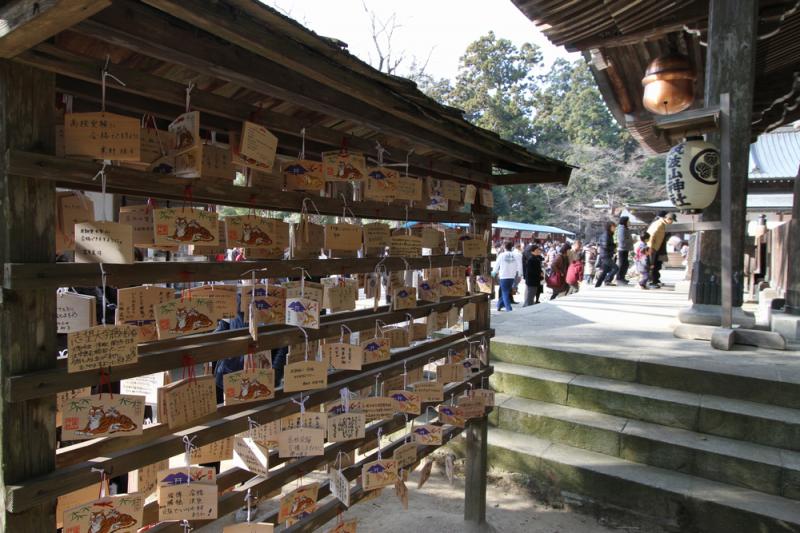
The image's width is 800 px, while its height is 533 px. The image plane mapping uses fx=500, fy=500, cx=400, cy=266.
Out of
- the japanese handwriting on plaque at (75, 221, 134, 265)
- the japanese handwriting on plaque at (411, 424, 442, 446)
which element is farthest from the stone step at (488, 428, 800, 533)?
the japanese handwriting on plaque at (75, 221, 134, 265)

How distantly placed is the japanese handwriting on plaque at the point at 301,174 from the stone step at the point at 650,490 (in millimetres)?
3121

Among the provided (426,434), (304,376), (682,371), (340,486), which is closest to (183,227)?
(304,376)

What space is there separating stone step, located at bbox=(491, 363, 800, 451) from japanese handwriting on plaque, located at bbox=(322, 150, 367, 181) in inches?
126

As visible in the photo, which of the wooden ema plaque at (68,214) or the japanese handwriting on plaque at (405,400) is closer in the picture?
the wooden ema plaque at (68,214)

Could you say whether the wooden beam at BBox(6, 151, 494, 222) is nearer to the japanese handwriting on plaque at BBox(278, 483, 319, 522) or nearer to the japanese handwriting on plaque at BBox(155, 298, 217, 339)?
the japanese handwriting on plaque at BBox(155, 298, 217, 339)

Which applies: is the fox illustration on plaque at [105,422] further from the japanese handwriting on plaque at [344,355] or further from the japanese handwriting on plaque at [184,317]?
the japanese handwriting on plaque at [344,355]

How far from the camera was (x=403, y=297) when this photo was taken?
2812 mm

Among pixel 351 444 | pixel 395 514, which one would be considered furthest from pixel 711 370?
pixel 351 444

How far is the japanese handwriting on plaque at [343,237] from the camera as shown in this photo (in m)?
2.33

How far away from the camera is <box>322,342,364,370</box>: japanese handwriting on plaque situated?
2.36 meters

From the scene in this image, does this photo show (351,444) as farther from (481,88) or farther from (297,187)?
(481,88)

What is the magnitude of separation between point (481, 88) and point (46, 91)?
41346mm

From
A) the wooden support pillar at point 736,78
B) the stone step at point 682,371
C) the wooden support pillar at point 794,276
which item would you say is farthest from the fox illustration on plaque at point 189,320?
the wooden support pillar at point 794,276

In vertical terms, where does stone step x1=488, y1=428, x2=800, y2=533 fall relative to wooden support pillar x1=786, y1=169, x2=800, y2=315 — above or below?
below
